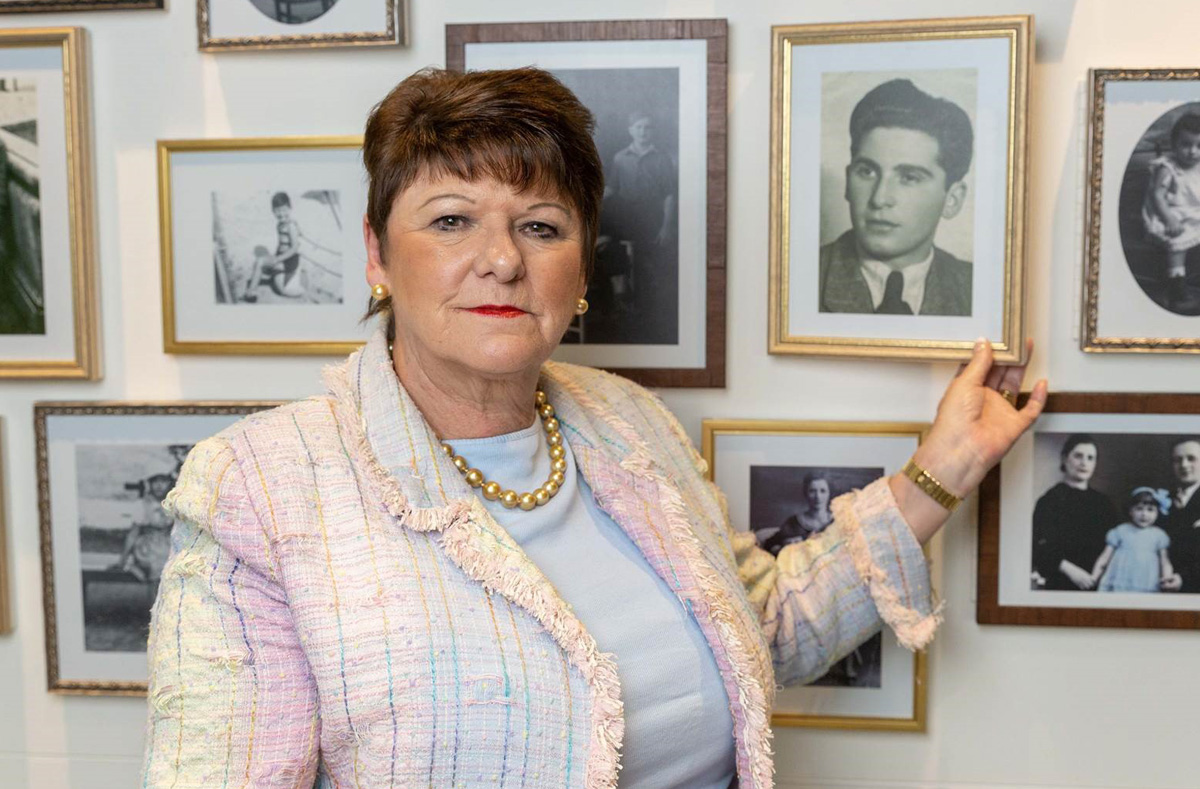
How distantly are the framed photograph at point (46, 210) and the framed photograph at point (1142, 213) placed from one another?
1369 millimetres

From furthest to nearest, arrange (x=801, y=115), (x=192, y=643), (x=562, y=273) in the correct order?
1. (x=801, y=115)
2. (x=562, y=273)
3. (x=192, y=643)

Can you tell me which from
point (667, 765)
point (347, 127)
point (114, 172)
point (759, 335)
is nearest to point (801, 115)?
point (759, 335)

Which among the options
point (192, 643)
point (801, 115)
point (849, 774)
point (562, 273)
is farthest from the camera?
point (849, 774)

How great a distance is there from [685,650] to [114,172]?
1.05 m

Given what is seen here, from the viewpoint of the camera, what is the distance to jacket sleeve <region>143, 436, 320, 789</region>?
989mm

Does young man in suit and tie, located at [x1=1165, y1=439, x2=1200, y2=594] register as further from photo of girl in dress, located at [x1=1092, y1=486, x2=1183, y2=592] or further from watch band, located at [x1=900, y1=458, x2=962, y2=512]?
watch band, located at [x1=900, y1=458, x2=962, y2=512]

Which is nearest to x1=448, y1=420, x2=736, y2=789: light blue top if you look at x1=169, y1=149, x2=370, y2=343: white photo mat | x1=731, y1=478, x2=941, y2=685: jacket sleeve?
x1=731, y1=478, x2=941, y2=685: jacket sleeve

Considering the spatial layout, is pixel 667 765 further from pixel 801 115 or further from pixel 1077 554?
pixel 801 115

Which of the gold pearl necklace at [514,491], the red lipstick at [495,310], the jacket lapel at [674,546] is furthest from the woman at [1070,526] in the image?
the red lipstick at [495,310]

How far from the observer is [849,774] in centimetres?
154

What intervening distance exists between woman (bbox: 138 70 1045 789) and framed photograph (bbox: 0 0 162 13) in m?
0.56

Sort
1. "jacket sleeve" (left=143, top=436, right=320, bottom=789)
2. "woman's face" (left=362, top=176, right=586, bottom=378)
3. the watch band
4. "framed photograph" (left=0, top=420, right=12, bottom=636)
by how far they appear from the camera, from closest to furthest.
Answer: "jacket sleeve" (left=143, top=436, right=320, bottom=789) → "woman's face" (left=362, top=176, right=586, bottom=378) → the watch band → "framed photograph" (left=0, top=420, right=12, bottom=636)

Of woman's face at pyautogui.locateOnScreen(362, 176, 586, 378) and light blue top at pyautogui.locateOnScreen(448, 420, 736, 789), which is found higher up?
woman's face at pyautogui.locateOnScreen(362, 176, 586, 378)

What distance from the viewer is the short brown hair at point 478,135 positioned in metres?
1.10
